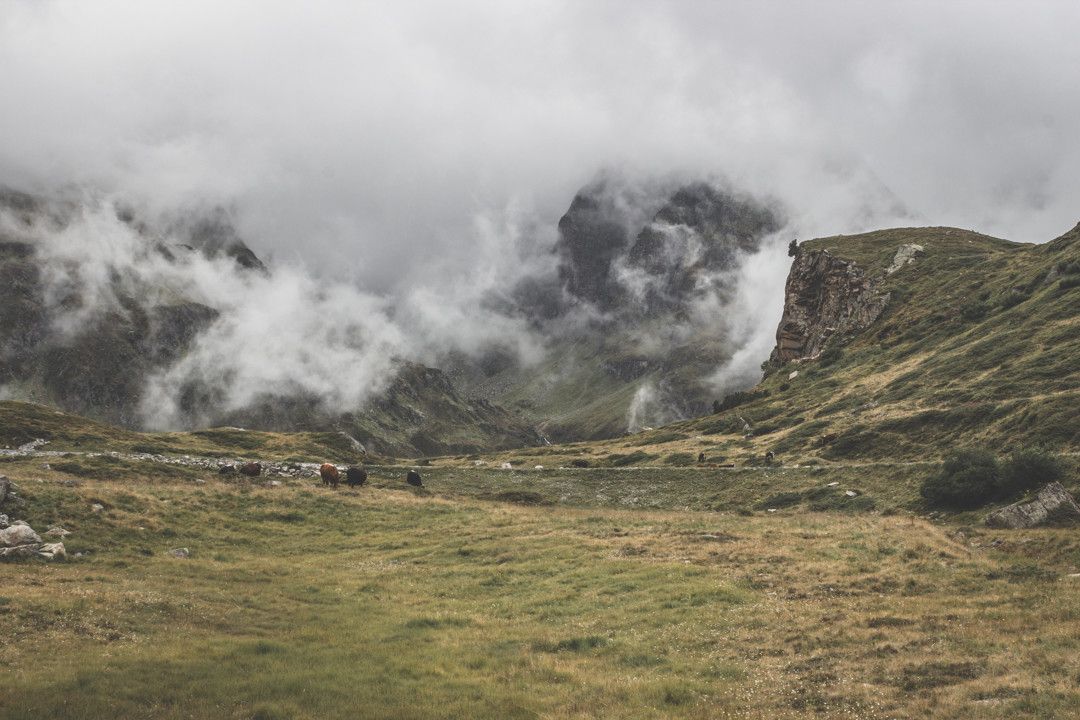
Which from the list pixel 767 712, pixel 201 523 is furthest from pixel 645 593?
pixel 201 523

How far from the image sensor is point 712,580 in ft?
89.8

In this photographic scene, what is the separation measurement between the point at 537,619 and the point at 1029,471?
28288 millimetres

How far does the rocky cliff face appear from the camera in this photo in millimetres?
154875

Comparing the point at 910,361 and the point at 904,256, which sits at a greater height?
the point at 904,256

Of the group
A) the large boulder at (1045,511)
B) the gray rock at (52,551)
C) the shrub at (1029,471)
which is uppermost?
the shrub at (1029,471)

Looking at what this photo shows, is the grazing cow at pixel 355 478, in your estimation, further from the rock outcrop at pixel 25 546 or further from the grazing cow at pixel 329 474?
the rock outcrop at pixel 25 546

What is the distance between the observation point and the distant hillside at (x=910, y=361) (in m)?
62.4

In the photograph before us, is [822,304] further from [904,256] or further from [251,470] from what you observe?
[251,470]

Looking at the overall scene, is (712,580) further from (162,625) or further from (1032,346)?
(1032,346)

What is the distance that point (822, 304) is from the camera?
6978 inches

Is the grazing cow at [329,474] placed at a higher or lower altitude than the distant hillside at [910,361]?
lower

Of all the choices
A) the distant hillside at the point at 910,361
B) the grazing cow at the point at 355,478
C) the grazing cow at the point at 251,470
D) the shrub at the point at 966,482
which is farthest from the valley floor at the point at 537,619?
the distant hillside at the point at 910,361

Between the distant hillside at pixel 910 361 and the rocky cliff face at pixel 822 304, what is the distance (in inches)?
15.7

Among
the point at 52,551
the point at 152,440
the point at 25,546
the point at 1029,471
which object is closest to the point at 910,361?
the point at 1029,471
